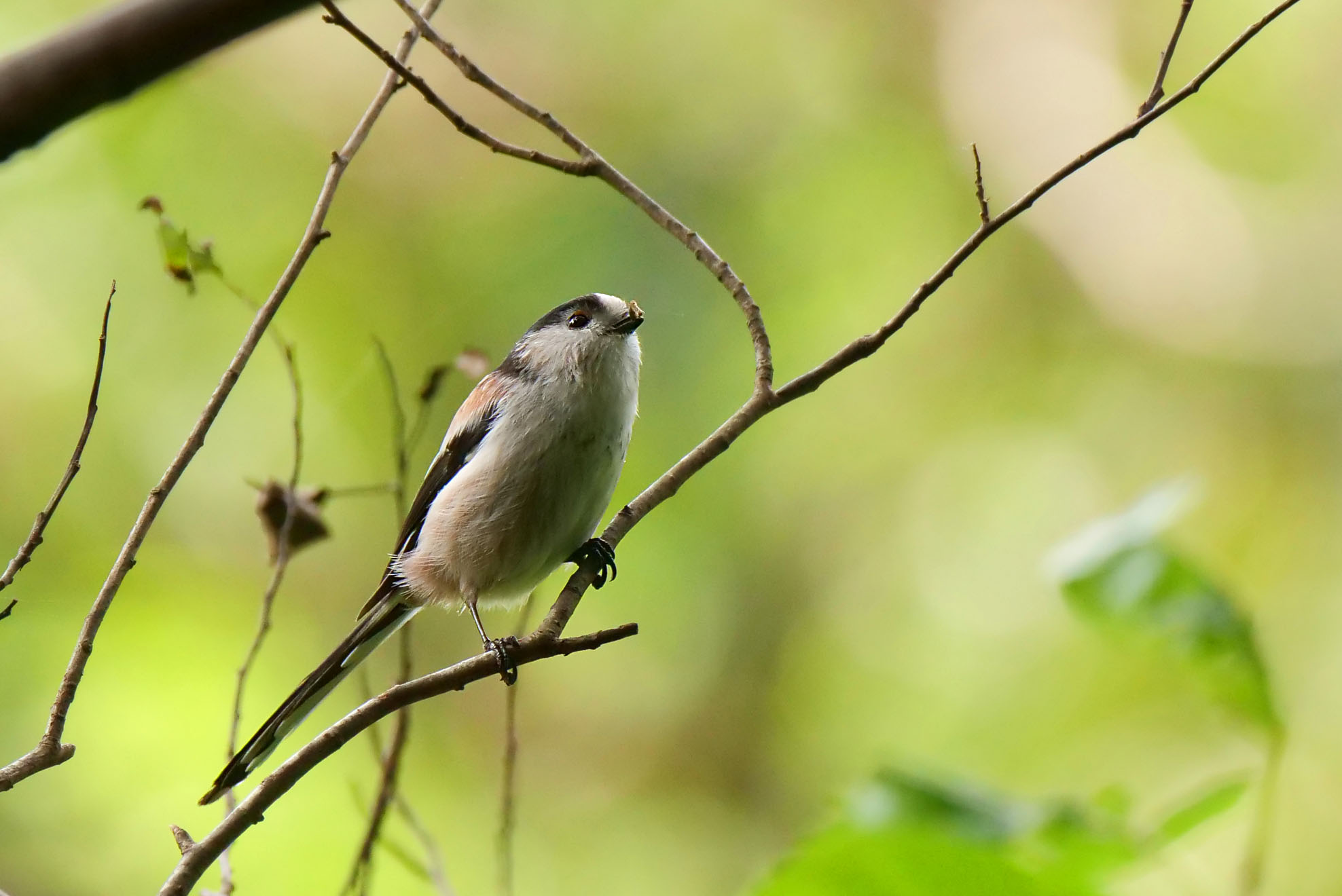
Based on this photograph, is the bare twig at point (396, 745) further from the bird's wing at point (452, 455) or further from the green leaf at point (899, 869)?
the green leaf at point (899, 869)

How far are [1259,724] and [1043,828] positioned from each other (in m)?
0.53

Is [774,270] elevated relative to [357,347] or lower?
elevated

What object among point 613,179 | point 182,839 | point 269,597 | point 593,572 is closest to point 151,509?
point 269,597

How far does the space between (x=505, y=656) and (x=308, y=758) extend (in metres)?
0.33

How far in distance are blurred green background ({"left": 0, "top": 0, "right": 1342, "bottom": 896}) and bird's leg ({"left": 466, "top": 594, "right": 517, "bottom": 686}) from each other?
2.60 metres

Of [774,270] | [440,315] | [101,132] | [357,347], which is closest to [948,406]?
[774,270]

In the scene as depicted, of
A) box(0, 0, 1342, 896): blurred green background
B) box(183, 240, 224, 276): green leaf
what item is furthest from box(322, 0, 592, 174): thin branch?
box(0, 0, 1342, 896): blurred green background

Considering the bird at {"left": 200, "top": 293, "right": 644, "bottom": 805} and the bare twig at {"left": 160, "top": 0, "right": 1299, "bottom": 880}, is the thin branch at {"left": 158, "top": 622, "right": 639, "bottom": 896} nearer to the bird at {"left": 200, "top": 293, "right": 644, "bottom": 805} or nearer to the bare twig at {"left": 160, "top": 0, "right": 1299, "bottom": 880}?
the bare twig at {"left": 160, "top": 0, "right": 1299, "bottom": 880}

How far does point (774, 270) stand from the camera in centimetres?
652

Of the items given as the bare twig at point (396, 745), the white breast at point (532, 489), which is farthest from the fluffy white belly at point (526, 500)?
the bare twig at point (396, 745)

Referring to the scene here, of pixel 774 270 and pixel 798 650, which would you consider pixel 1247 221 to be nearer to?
pixel 774 270

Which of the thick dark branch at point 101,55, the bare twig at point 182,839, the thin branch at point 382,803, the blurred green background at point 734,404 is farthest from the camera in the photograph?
the blurred green background at point 734,404

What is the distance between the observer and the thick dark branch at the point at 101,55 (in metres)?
0.81

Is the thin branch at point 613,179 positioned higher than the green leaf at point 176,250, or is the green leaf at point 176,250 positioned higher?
the thin branch at point 613,179
